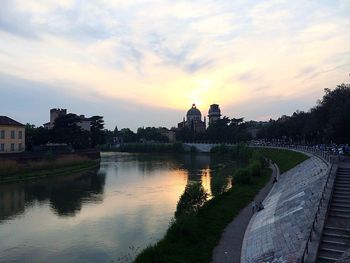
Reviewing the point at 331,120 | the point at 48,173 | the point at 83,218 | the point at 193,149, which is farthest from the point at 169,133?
the point at 83,218

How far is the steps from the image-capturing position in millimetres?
14125

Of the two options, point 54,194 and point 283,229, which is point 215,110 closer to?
point 54,194

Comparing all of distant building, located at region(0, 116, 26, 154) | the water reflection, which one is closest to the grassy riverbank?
the water reflection

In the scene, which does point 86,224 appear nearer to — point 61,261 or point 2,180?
point 61,261

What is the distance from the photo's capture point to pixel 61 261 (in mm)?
19344

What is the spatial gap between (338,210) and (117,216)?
16.5 m

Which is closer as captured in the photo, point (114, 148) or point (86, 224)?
point (86, 224)

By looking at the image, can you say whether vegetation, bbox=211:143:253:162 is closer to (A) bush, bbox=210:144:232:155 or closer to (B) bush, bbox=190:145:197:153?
(A) bush, bbox=210:144:232:155

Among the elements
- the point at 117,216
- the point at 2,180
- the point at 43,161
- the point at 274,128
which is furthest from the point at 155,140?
the point at 117,216

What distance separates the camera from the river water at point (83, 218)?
68.4ft

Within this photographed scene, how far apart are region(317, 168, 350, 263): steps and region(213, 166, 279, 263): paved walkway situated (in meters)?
3.58

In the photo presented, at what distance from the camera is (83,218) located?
2861 centimetres

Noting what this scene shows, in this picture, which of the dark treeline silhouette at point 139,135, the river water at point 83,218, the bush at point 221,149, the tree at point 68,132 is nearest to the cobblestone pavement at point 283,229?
the river water at point 83,218

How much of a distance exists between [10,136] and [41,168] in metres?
13.2
